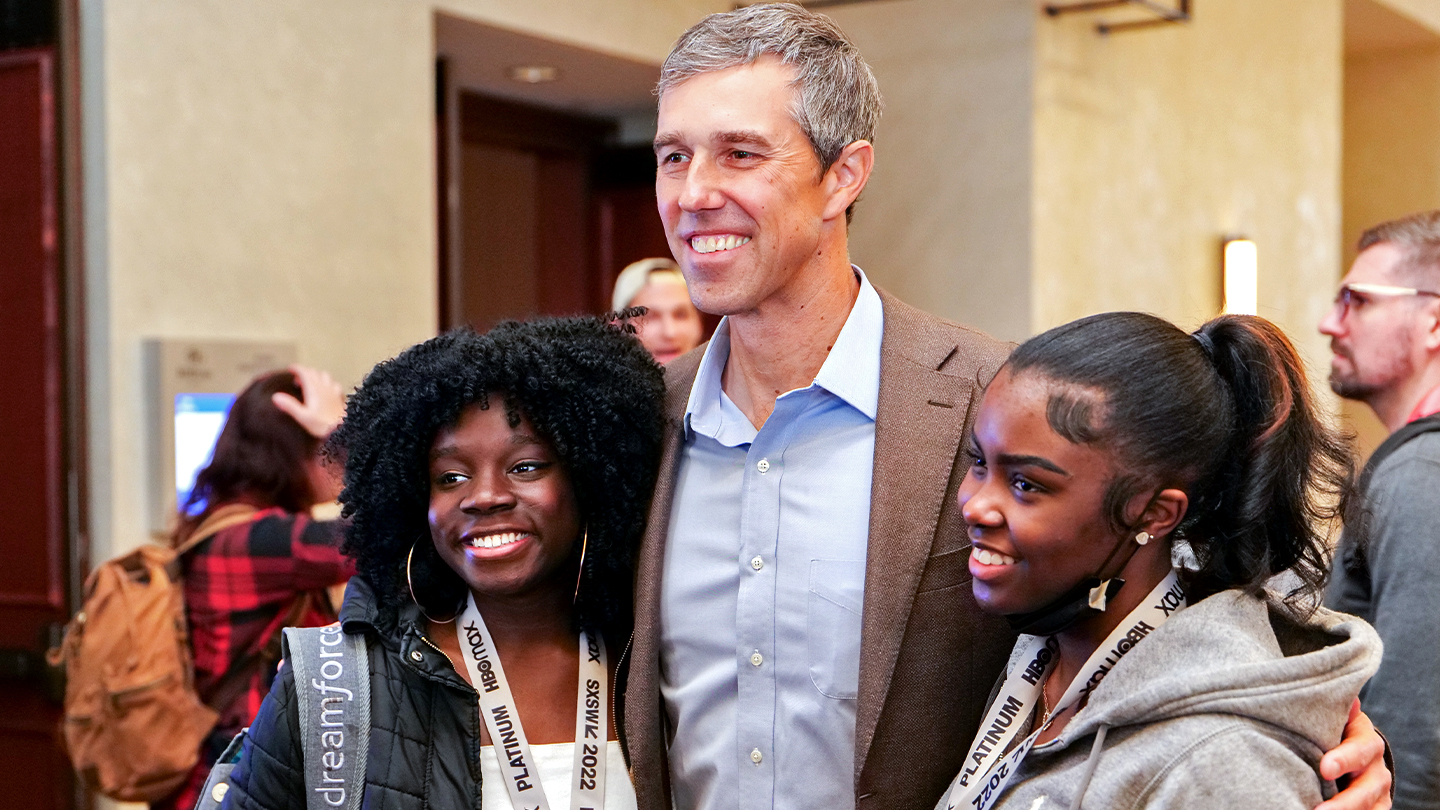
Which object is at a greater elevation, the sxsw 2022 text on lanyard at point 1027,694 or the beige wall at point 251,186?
the beige wall at point 251,186

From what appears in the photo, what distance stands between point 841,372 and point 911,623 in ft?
1.26

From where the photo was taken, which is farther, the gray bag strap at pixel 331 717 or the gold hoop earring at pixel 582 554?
the gold hoop earring at pixel 582 554

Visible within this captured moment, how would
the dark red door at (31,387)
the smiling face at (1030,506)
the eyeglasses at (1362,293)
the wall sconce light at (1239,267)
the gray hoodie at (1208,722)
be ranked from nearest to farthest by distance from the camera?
the gray hoodie at (1208,722) < the smiling face at (1030,506) < the eyeglasses at (1362,293) < the dark red door at (31,387) < the wall sconce light at (1239,267)

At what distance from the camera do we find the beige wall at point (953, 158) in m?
5.86

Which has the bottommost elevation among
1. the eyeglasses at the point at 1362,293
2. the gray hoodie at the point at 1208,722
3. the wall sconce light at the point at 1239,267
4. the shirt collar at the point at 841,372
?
the gray hoodie at the point at 1208,722

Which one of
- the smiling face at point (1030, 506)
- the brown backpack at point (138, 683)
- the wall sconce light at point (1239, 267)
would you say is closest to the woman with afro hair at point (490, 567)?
the smiling face at point (1030, 506)

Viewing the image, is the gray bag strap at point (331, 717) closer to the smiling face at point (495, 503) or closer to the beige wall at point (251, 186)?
the smiling face at point (495, 503)

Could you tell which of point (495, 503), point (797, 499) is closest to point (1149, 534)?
point (797, 499)

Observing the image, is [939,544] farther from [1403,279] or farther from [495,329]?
[1403,279]

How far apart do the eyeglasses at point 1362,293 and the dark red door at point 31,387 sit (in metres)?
3.37

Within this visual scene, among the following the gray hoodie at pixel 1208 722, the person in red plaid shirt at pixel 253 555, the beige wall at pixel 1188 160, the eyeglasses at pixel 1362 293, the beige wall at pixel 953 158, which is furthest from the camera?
the beige wall at pixel 1188 160

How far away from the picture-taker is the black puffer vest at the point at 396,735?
1.76 meters

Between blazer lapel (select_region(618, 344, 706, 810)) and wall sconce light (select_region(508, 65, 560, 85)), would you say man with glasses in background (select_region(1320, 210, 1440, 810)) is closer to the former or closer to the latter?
blazer lapel (select_region(618, 344, 706, 810))

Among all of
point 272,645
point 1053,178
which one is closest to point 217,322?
point 272,645
